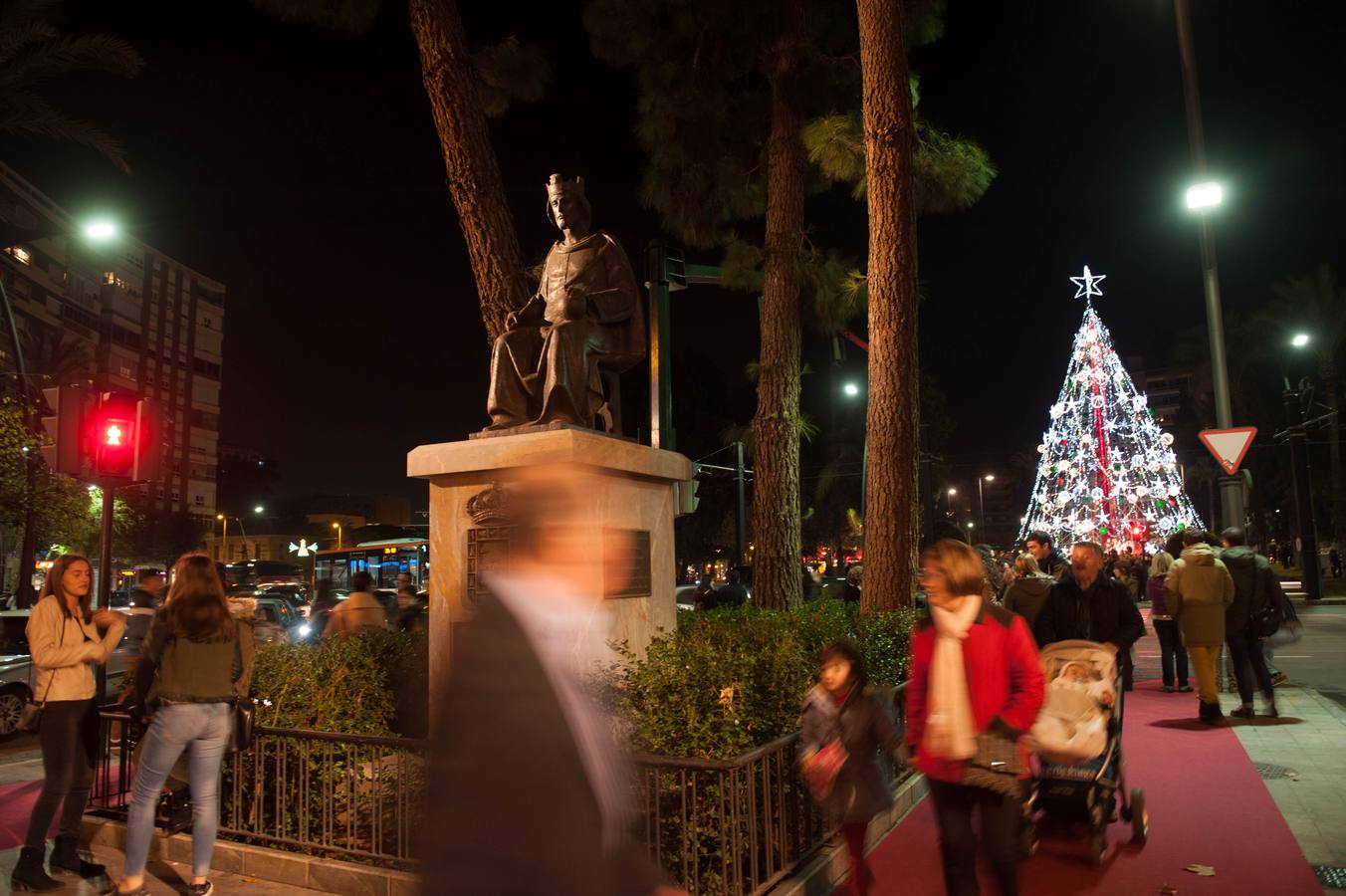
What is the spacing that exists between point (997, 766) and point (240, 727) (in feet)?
12.3

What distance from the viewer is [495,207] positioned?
421 inches

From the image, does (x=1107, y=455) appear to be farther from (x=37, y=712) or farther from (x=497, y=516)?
(x=37, y=712)

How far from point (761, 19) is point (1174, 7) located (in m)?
5.30

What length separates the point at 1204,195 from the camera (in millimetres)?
11641

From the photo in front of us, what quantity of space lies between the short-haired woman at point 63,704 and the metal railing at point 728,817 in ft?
10.6

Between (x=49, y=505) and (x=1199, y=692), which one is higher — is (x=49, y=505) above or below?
above

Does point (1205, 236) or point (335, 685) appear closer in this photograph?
point (335, 685)

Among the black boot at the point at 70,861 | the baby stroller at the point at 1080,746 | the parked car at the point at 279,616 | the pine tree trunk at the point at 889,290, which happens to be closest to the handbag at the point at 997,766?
the baby stroller at the point at 1080,746

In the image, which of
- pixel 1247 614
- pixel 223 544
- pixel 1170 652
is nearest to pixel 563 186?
pixel 1247 614

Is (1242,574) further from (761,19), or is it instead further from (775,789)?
(761,19)

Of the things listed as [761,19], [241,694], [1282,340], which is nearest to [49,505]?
[761,19]

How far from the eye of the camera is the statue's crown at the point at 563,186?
6.97m

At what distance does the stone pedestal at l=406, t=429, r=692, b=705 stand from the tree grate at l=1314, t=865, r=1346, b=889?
3.74 metres

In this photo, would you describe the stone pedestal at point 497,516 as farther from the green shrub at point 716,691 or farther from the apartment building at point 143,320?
the apartment building at point 143,320
